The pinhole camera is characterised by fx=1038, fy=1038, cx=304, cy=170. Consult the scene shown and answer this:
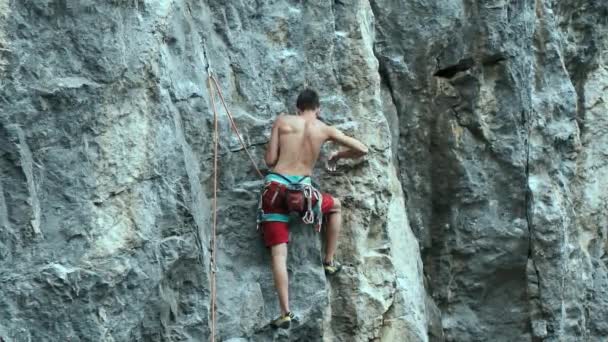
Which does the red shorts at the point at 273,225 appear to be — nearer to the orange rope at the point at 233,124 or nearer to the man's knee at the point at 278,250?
the man's knee at the point at 278,250

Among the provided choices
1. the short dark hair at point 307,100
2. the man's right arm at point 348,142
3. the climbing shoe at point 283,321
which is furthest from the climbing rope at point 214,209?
the man's right arm at point 348,142

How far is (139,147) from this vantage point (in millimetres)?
6621

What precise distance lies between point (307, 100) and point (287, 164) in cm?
48

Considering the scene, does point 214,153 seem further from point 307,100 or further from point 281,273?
point 281,273

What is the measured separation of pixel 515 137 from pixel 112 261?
13.6 feet

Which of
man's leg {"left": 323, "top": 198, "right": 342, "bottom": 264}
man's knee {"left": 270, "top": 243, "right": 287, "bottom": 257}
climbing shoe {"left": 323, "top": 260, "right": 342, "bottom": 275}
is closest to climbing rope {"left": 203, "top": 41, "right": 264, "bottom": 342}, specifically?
man's knee {"left": 270, "top": 243, "right": 287, "bottom": 257}

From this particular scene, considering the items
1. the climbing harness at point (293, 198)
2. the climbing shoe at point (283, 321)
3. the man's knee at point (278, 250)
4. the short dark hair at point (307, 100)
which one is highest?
the short dark hair at point (307, 100)

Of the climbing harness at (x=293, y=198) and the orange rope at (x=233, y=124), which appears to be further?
the orange rope at (x=233, y=124)

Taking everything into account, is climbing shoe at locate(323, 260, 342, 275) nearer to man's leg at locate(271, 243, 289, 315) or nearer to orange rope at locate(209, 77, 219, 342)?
man's leg at locate(271, 243, 289, 315)

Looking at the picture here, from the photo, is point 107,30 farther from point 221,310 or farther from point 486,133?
point 486,133

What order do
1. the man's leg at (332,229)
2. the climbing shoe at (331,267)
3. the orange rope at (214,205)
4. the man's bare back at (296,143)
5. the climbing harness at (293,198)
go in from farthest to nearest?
the climbing shoe at (331,267), the man's leg at (332,229), the man's bare back at (296,143), the climbing harness at (293,198), the orange rope at (214,205)

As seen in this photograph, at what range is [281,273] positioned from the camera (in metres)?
7.12

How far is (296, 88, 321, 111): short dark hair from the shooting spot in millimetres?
7328

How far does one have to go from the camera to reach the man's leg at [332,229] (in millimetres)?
7480
